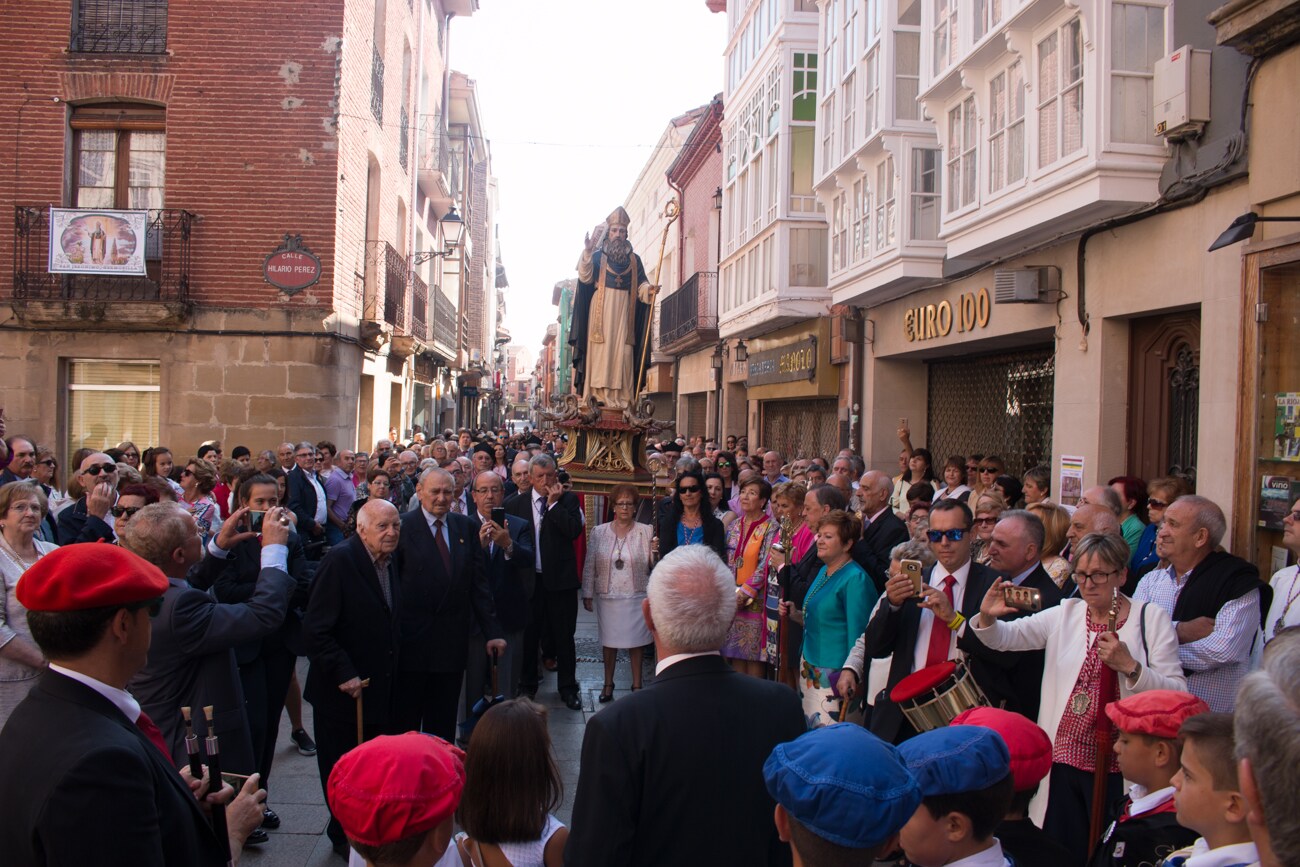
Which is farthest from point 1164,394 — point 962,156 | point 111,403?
point 111,403

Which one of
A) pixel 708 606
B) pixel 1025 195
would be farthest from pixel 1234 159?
pixel 708 606

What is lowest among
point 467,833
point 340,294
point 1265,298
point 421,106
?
point 467,833

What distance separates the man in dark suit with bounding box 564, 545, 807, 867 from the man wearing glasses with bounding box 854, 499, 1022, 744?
1600 millimetres

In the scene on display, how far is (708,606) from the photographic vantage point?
9.02 ft

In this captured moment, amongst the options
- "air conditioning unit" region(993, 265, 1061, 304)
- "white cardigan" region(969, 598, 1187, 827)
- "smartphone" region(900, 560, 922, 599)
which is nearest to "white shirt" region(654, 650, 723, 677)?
"smartphone" region(900, 560, 922, 599)

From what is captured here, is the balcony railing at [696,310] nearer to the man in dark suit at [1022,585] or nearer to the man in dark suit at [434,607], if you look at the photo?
the man in dark suit at [434,607]

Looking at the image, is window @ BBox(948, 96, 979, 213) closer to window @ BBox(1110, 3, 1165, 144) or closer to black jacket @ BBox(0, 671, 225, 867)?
window @ BBox(1110, 3, 1165, 144)

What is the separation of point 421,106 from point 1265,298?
2165cm

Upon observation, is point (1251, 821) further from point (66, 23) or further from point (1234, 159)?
point (66, 23)

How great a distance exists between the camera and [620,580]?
25.6 ft

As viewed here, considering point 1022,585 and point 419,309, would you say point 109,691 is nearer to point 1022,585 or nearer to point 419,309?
point 1022,585

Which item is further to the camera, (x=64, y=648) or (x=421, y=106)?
(x=421, y=106)

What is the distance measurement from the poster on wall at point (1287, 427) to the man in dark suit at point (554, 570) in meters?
5.04

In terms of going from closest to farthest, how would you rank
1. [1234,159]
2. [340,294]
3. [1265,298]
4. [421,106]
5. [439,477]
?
[439,477] → [1265,298] → [1234,159] → [340,294] → [421,106]
